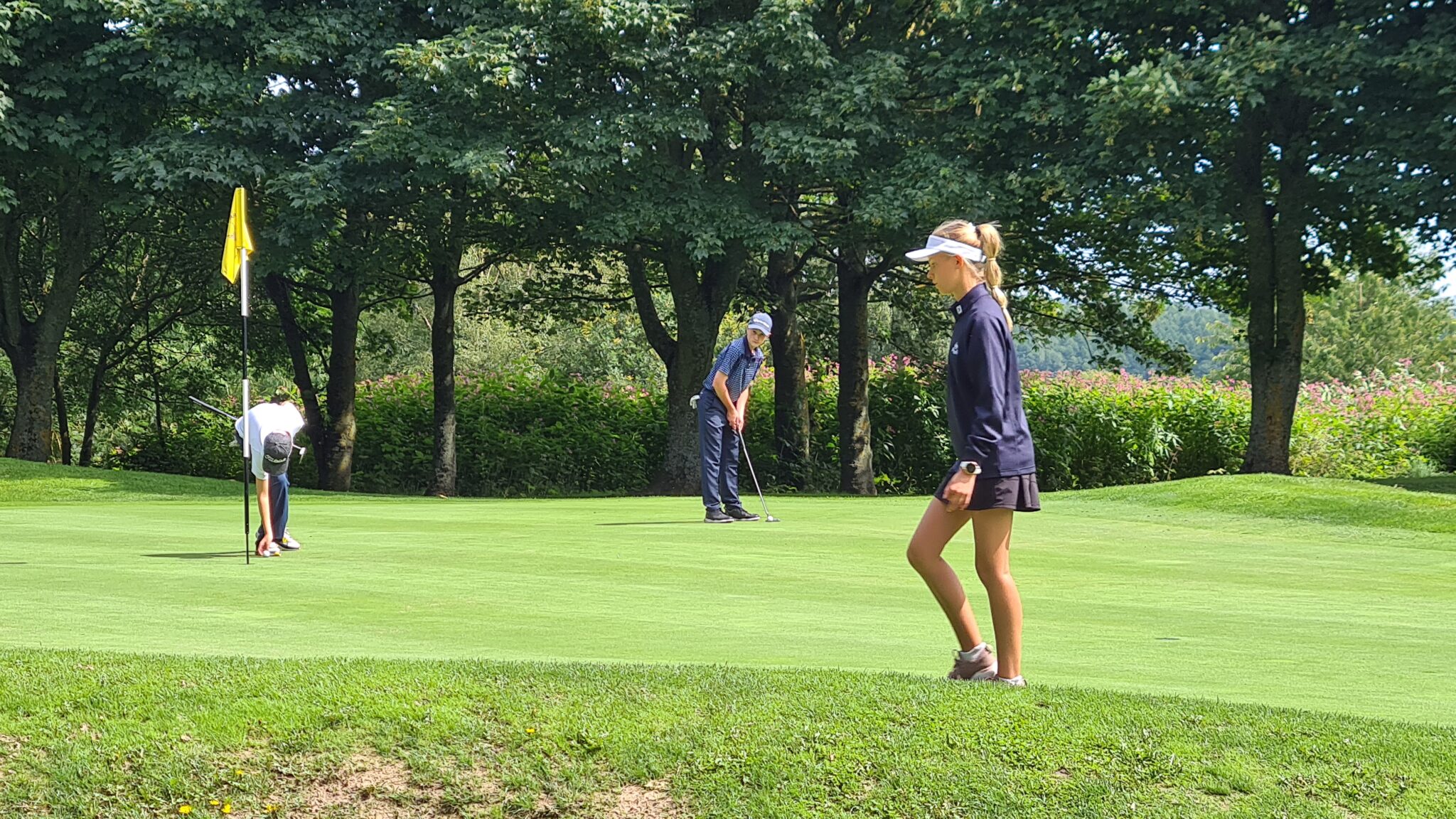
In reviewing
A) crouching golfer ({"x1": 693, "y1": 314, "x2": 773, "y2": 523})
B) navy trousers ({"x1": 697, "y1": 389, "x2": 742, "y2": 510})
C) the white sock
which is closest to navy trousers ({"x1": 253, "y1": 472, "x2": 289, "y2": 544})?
crouching golfer ({"x1": 693, "y1": 314, "x2": 773, "y2": 523})

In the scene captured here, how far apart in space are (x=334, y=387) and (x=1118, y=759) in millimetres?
28698

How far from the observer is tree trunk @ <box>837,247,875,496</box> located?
31875mm

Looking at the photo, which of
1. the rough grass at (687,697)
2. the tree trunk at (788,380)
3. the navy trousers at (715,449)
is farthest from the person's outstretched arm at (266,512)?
the tree trunk at (788,380)

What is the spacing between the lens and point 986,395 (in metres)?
6.47

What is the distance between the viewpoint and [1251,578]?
513 inches

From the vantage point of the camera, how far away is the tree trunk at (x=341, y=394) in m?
32.7

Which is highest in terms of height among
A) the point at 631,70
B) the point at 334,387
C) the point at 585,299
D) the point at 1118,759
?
the point at 631,70

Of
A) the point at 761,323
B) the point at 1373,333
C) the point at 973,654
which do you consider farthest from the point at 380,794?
the point at 1373,333

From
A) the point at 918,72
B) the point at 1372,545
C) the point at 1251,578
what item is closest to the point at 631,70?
the point at 918,72

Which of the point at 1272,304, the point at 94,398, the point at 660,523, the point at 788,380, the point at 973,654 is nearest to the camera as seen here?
the point at 973,654

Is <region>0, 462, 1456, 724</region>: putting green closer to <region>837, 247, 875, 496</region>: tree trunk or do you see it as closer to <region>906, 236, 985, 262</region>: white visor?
<region>906, 236, 985, 262</region>: white visor

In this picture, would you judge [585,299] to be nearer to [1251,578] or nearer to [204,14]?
[204,14]

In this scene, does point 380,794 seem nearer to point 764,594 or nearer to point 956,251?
point 956,251

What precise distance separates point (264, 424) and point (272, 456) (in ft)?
0.97
